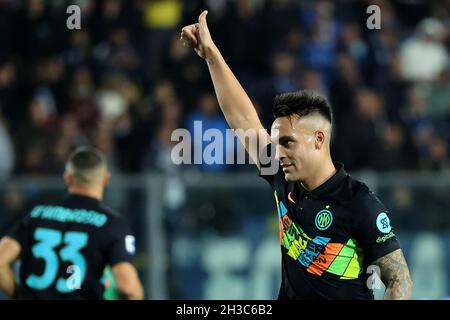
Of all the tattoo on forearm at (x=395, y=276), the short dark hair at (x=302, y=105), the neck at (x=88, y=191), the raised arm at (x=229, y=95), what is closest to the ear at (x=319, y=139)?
the short dark hair at (x=302, y=105)

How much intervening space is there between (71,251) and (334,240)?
235cm

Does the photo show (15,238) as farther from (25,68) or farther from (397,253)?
(25,68)

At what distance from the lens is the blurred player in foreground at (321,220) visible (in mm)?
5199

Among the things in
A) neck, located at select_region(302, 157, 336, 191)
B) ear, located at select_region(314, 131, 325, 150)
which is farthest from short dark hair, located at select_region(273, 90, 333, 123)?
neck, located at select_region(302, 157, 336, 191)

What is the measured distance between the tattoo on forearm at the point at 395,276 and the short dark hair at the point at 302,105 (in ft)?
2.97

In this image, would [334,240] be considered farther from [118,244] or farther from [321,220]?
[118,244]

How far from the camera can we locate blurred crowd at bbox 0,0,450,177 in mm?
12508

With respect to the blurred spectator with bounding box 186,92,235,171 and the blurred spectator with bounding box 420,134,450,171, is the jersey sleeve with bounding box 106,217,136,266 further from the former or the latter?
the blurred spectator with bounding box 420,134,450,171

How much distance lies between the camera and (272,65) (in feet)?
44.5

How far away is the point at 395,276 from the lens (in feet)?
16.8

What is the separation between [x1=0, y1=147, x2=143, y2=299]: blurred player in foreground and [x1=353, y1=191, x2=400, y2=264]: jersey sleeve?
216cm

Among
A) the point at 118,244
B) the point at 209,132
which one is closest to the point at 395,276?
the point at 118,244
